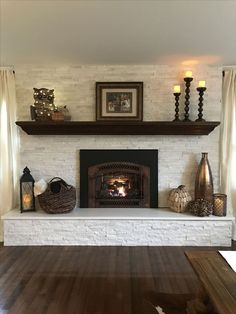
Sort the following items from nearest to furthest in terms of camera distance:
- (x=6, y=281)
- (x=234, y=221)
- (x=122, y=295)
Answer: (x=122, y=295), (x=6, y=281), (x=234, y=221)

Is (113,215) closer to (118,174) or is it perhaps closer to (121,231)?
(121,231)

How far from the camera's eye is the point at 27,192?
3664 millimetres

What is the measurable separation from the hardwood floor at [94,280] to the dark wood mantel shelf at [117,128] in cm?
144

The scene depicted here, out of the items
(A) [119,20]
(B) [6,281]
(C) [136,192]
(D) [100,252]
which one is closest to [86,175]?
(C) [136,192]

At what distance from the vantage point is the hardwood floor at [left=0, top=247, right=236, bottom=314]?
2.26m

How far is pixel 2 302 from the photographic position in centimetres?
230

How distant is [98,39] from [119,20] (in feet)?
1.68

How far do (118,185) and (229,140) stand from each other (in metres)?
1.60

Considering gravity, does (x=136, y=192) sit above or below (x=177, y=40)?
below

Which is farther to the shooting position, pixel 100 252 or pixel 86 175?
pixel 86 175

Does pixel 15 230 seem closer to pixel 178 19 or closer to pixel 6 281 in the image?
pixel 6 281

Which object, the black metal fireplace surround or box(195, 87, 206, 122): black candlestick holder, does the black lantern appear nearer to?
the black metal fireplace surround

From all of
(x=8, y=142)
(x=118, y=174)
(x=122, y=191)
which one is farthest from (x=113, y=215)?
(x=8, y=142)

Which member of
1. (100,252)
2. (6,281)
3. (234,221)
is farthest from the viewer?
(234,221)
